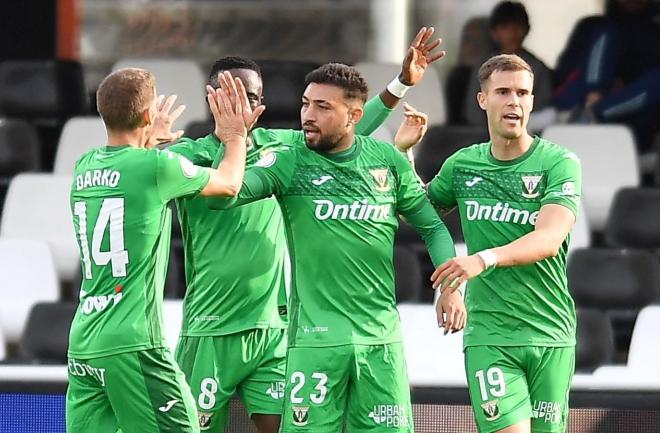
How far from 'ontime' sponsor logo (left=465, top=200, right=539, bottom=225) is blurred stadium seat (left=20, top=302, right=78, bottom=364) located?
3.28 m

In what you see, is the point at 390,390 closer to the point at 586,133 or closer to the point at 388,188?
the point at 388,188

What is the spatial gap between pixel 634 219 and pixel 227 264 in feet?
15.1

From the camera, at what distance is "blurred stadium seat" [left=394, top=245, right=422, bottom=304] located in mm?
10078

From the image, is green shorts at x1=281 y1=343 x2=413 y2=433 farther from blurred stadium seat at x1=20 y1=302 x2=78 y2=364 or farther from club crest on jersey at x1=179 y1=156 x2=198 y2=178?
blurred stadium seat at x1=20 y1=302 x2=78 y2=364

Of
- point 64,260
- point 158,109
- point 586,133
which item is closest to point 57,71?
point 64,260

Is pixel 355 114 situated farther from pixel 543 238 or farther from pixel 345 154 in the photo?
pixel 543 238

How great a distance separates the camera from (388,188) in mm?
6793

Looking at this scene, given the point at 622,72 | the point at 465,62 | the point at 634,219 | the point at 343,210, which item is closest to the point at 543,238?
the point at 343,210

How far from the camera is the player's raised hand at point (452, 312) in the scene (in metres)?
6.51

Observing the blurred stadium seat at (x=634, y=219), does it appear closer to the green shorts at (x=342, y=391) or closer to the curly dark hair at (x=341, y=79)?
the curly dark hair at (x=341, y=79)

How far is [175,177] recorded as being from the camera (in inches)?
252

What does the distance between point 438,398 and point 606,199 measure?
14.5 ft

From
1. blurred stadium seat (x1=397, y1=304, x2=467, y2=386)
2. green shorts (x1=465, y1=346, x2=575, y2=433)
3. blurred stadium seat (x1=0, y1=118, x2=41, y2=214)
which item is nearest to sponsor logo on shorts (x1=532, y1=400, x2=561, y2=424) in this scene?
green shorts (x1=465, y1=346, x2=575, y2=433)

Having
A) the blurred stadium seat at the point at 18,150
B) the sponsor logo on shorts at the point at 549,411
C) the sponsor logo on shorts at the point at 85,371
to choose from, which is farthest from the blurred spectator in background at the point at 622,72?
the sponsor logo on shorts at the point at 85,371
